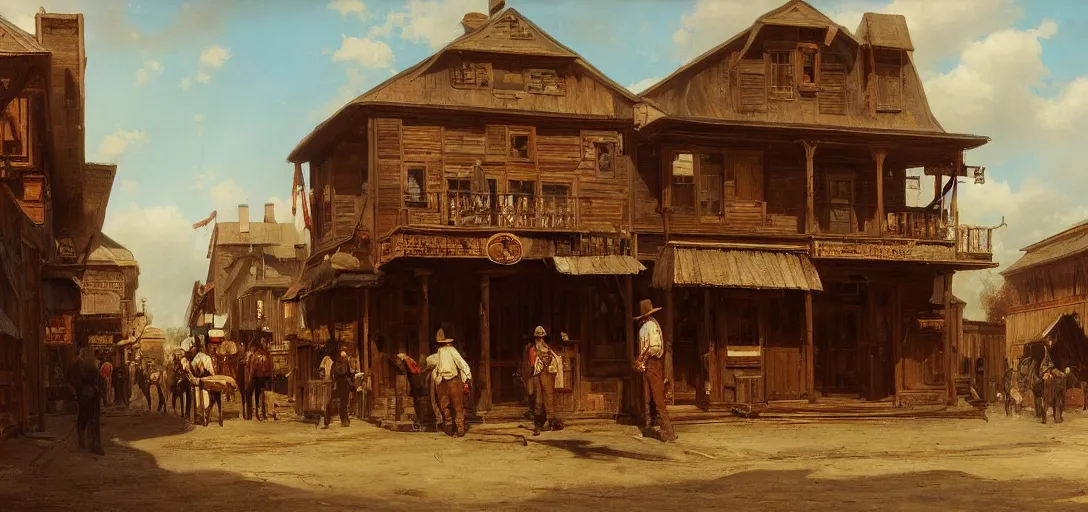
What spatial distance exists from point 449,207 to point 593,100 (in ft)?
15.3

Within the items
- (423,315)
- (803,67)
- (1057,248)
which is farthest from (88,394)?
(1057,248)

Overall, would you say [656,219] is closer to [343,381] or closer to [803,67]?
[803,67]

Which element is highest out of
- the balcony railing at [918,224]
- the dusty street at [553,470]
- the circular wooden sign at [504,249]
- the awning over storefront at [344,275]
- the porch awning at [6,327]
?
the balcony railing at [918,224]

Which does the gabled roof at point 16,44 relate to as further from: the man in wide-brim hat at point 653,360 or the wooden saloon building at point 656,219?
the wooden saloon building at point 656,219

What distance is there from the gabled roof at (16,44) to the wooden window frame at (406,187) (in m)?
13.6

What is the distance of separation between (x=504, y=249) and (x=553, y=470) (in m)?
10.6

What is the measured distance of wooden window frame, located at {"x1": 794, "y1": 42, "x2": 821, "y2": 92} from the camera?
32688 millimetres

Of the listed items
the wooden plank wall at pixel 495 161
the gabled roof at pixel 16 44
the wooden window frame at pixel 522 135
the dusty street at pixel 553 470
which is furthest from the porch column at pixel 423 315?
the gabled roof at pixel 16 44

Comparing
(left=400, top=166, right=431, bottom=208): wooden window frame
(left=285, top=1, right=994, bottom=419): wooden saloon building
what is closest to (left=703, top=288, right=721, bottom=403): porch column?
(left=285, top=1, right=994, bottom=419): wooden saloon building

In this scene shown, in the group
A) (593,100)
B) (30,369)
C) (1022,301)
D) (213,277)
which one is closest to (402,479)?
(30,369)

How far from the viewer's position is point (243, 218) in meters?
78.0

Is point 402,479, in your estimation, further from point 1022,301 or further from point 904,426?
point 1022,301

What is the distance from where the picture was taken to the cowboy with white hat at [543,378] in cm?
Answer: 2442

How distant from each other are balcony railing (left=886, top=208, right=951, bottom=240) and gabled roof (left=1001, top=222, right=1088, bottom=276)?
1446cm
